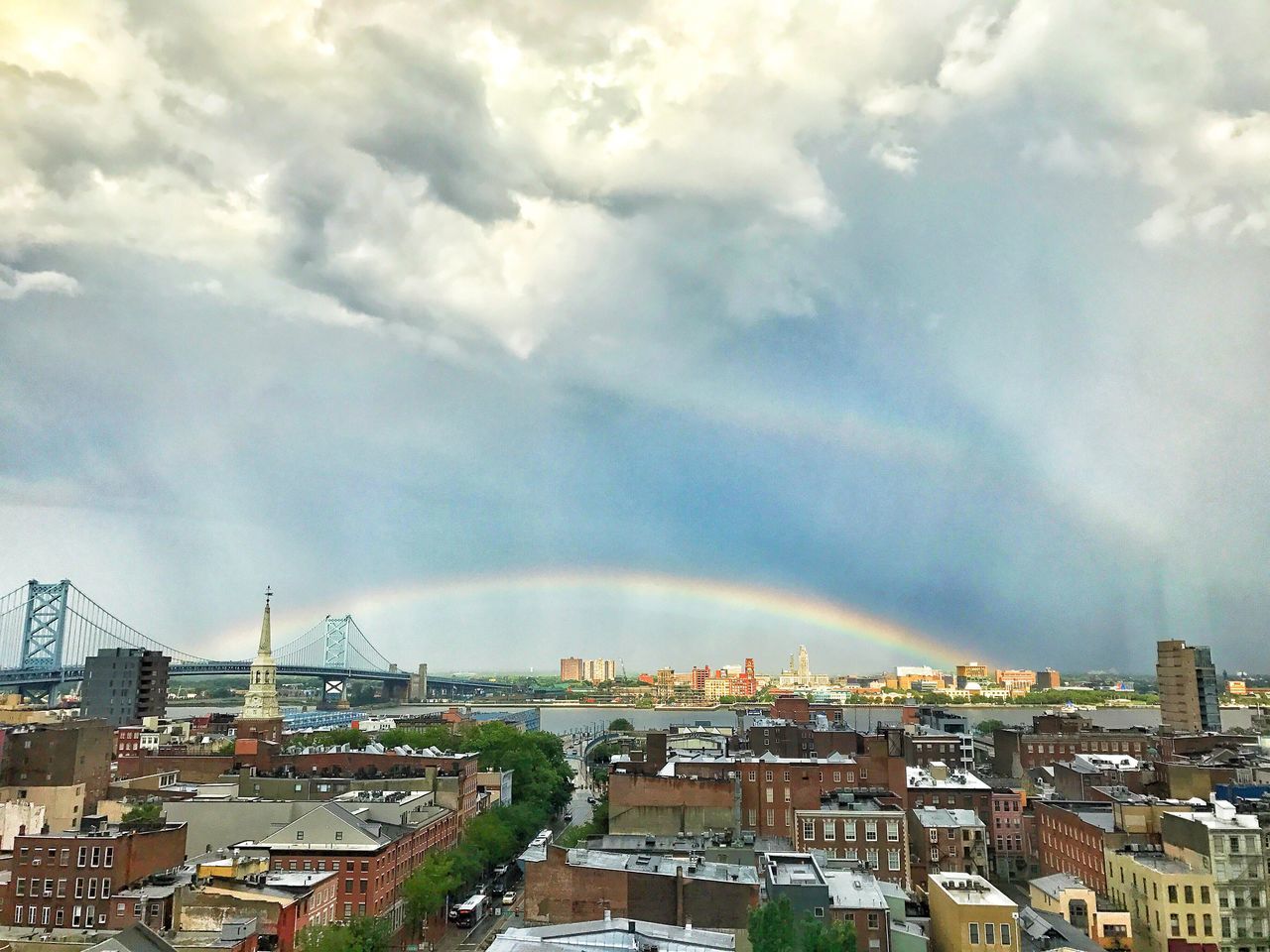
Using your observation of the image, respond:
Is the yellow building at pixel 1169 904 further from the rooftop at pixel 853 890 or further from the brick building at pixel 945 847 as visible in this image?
the rooftop at pixel 853 890

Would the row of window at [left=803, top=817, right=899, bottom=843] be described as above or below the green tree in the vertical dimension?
above

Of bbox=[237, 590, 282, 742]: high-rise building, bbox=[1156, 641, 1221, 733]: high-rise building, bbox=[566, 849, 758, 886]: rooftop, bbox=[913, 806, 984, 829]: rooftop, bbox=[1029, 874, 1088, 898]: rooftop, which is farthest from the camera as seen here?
bbox=[1156, 641, 1221, 733]: high-rise building

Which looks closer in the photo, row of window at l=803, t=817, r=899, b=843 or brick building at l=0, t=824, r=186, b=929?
brick building at l=0, t=824, r=186, b=929

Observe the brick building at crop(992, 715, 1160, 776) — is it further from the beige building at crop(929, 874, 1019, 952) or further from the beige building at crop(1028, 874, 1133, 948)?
the beige building at crop(929, 874, 1019, 952)

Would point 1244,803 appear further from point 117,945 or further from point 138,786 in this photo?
point 138,786

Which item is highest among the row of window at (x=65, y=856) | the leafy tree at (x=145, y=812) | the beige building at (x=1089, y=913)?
the row of window at (x=65, y=856)

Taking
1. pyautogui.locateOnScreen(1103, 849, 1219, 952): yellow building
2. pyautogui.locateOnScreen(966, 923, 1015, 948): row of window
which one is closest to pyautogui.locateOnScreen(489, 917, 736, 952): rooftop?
pyautogui.locateOnScreen(966, 923, 1015, 948): row of window

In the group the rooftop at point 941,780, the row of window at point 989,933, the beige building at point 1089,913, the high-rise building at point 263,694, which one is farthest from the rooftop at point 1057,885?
the high-rise building at point 263,694
